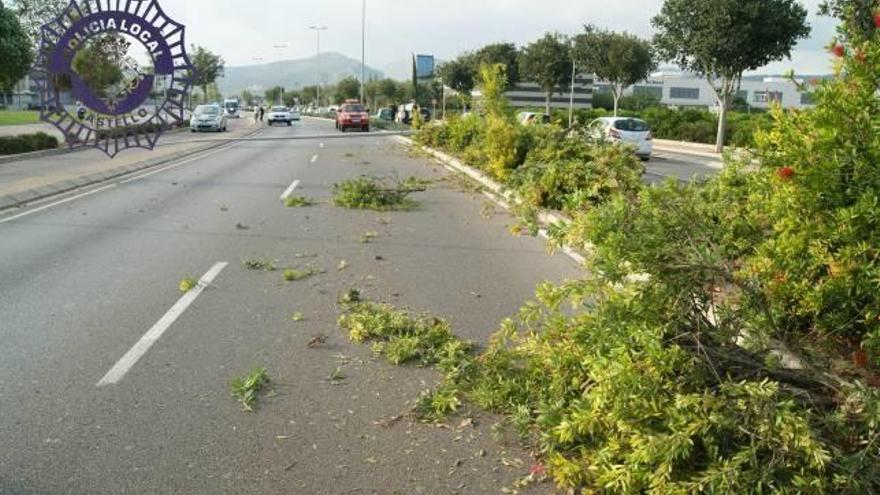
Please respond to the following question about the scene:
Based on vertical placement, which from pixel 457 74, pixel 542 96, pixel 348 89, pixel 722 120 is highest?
pixel 457 74

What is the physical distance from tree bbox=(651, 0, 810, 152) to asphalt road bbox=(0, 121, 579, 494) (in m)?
Answer: 22.3

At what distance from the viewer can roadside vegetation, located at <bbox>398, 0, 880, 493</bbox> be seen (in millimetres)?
3111

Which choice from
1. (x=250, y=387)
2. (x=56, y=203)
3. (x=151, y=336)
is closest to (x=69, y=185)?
(x=56, y=203)

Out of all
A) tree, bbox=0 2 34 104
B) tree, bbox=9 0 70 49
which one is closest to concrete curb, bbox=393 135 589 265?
tree, bbox=0 2 34 104

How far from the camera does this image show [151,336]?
5.95m

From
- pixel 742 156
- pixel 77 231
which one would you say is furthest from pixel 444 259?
pixel 77 231

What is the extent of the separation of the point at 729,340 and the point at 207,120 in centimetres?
4625

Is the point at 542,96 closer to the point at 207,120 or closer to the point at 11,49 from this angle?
the point at 207,120

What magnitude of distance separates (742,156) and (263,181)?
1373 centimetres

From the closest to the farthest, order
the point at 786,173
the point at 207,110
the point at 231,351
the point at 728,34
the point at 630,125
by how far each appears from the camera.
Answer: the point at 786,173, the point at 231,351, the point at 630,125, the point at 728,34, the point at 207,110

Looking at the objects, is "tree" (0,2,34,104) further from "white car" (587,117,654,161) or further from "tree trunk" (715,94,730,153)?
"tree trunk" (715,94,730,153)

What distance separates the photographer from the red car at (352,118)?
50844 millimetres

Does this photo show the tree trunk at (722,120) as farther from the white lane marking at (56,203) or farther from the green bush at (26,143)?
the green bush at (26,143)

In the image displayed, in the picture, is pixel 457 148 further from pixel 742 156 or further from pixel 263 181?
pixel 742 156
